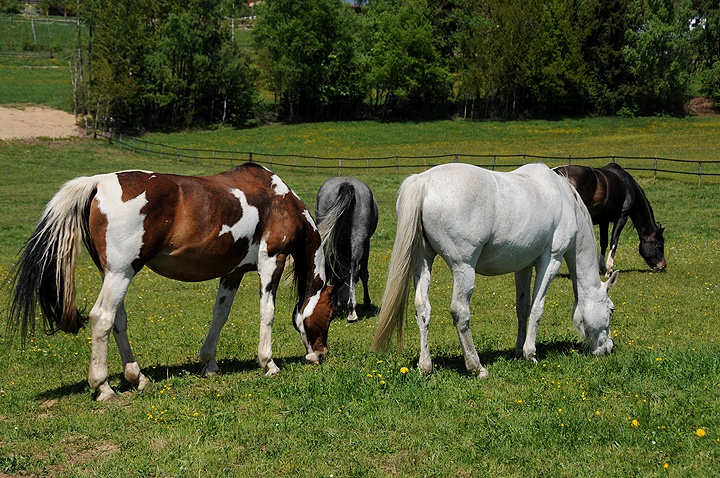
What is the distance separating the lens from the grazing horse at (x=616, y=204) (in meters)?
16.8

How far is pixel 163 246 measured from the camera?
23.7ft

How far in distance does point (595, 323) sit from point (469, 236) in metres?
2.32

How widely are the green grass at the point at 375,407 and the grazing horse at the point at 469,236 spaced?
0.60m

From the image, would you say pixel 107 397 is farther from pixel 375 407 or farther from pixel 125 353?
pixel 375 407

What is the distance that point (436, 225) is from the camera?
7.39 meters

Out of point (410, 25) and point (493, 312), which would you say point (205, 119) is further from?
point (493, 312)

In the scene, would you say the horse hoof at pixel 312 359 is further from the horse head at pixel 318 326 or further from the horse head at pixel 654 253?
the horse head at pixel 654 253

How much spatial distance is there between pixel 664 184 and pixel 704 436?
30.1 meters

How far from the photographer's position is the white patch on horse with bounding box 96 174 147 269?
690cm

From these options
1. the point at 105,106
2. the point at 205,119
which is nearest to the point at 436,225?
the point at 105,106

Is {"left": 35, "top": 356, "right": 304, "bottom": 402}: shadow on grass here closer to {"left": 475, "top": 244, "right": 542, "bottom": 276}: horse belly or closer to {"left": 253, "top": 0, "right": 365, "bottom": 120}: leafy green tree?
{"left": 475, "top": 244, "right": 542, "bottom": 276}: horse belly

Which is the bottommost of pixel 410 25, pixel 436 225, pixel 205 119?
pixel 205 119

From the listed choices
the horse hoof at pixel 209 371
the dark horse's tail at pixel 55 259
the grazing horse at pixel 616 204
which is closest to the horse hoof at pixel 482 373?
the horse hoof at pixel 209 371

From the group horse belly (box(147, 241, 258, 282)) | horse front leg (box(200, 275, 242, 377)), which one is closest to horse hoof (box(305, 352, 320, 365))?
horse front leg (box(200, 275, 242, 377))
